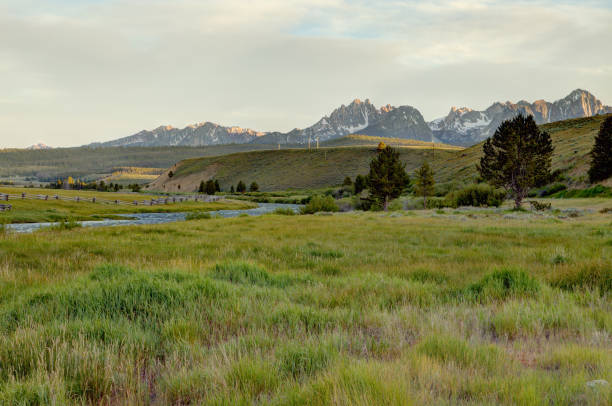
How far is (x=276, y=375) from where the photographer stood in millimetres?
2705

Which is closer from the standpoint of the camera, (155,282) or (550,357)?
(550,357)

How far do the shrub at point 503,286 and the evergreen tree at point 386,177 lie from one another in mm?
44834

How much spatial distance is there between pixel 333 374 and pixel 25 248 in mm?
11283

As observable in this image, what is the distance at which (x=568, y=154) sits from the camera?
69.0m

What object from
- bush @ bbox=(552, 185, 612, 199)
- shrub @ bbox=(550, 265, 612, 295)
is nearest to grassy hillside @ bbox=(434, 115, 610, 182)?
bush @ bbox=(552, 185, 612, 199)

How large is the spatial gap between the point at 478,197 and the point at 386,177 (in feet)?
41.7

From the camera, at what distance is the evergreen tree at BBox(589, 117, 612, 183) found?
4644 cm

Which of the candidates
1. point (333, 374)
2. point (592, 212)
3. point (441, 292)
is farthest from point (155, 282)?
point (592, 212)

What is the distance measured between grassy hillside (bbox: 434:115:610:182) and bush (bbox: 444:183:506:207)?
615 inches

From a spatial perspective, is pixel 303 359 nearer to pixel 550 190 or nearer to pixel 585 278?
pixel 585 278

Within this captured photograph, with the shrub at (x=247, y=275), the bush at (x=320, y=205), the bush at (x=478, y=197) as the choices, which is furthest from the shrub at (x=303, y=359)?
the bush at (x=478, y=197)

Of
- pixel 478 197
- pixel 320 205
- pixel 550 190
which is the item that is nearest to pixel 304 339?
pixel 320 205

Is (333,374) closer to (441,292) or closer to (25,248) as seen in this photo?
(441,292)

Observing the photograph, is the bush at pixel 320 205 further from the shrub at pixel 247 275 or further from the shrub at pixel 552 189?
the shrub at pixel 247 275
